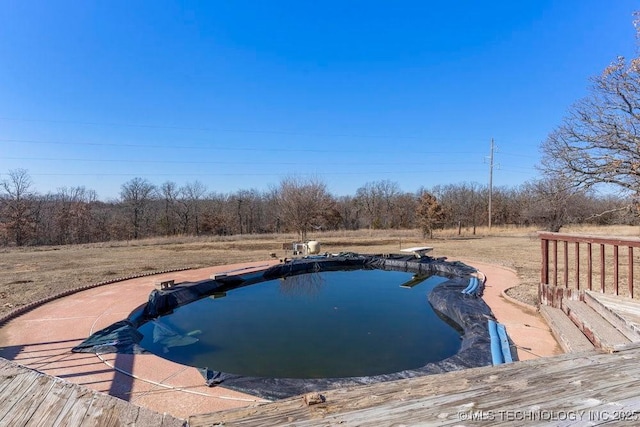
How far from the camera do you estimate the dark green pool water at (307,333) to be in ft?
16.2

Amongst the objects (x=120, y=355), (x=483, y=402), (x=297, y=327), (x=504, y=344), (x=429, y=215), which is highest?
(x=429, y=215)

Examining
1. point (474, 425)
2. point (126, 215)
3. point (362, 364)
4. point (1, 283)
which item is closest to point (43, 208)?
point (126, 215)

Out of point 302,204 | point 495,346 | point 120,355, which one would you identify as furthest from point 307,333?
point 302,204

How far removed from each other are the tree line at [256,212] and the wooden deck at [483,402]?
2058cm

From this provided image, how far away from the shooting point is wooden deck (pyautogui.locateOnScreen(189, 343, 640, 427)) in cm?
128

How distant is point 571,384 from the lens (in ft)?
5.09

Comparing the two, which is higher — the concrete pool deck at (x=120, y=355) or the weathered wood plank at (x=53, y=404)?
the weathered wood plank at (x=53, y=404)

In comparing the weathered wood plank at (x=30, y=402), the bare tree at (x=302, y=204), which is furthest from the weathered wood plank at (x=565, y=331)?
the bare tree at (x=302, y=204)

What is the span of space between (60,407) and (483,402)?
1826 mm

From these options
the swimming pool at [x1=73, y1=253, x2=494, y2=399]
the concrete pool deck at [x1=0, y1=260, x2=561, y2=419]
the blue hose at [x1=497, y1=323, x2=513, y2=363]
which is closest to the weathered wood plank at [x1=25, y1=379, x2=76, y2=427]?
the concrete pool deck at [x1=0, y1=260, x2=561, y2=419]

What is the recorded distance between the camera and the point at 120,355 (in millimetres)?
4441

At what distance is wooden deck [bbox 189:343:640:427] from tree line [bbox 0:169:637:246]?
20.6 metres

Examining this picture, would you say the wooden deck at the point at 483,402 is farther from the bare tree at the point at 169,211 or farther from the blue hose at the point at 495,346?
the bare tree at the point at 169,211

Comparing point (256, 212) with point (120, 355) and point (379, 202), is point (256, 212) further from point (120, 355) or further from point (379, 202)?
point (120, 355)
